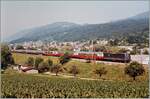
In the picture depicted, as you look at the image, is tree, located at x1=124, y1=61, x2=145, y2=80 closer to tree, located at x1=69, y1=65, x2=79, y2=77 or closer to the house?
tree, located at x1=69, y1=65, x2=79, y2=77

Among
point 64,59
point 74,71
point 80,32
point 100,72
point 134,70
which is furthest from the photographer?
point 80,32

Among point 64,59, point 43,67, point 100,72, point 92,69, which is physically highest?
point 64,59

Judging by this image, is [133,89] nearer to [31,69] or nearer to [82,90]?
[82,90]

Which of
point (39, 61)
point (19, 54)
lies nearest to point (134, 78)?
point (39, 61)

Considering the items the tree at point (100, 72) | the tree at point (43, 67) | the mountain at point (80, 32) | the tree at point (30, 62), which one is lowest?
the tree at point (100, 72)

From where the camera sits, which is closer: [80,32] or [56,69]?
[56,69]

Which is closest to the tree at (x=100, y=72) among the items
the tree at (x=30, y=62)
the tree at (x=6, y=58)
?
the tree at (x=30, y=62)

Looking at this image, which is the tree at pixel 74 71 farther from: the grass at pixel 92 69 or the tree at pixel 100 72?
the tree at pixel 100 72

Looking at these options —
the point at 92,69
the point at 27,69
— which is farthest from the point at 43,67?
the point at 92,69

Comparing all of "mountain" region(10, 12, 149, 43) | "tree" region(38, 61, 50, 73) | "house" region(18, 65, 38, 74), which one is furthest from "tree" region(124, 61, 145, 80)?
"mountain" region(10, 12, 149, 43)

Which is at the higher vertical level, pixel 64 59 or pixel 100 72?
pixel 64 59

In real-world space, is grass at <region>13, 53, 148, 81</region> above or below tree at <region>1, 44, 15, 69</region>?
below

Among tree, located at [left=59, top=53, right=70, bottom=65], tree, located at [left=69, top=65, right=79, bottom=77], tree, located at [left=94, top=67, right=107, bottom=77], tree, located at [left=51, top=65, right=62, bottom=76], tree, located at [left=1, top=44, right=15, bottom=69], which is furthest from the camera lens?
tree, located at [left=59, top=53, right=70, bottom=65]

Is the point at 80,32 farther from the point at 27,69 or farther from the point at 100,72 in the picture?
the point at 100,72
